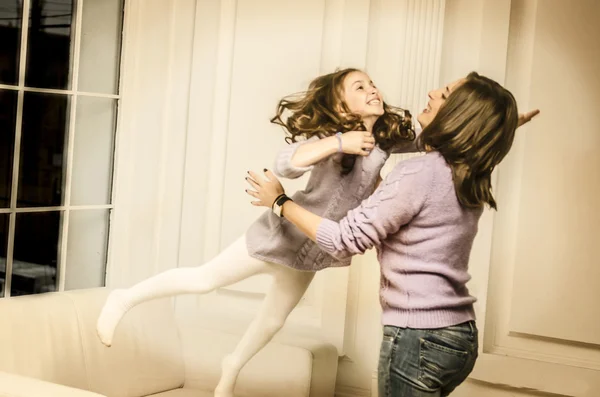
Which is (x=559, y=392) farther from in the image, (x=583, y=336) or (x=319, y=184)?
(x=319, y=184)

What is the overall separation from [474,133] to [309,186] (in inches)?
18.3

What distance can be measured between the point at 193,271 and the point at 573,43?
1.19 m

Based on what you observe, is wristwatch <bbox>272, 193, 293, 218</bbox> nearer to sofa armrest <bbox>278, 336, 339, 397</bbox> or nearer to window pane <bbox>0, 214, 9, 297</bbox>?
sofa armrest <bbox>278, 336, 339, 397</bbox>

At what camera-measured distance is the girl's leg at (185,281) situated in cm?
223

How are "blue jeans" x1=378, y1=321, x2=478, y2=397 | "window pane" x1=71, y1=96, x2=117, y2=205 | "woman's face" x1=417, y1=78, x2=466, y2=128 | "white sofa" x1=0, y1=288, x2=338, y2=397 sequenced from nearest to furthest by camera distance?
1. "blue jeans" x1=378, y1=321, x2=478, y2=397
2. "woman's face" x1=417, y1=78, x2=466, y2=128
3. "white sofa" x1=0, y1=288, x2=338, y2=397
4. "window pane" x1=71, y1=96, x2=117, y2=205

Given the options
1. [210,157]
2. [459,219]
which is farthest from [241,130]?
[459,219]

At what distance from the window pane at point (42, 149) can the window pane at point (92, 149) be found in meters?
0.04

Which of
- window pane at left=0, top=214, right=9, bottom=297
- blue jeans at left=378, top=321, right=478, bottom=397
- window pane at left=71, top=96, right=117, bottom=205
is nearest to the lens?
blue jeans at left=378, top=321, right=478, bottom=397

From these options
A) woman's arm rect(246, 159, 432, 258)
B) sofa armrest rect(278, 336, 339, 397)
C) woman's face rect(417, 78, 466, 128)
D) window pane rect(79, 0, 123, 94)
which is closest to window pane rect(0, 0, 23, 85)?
window pane rect(79, 0, 123, 94)

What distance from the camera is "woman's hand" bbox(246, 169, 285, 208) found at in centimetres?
214

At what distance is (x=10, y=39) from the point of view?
2.46 m

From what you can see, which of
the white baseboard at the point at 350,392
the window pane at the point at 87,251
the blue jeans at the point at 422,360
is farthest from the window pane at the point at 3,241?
the blue jeans at the point at 422,360

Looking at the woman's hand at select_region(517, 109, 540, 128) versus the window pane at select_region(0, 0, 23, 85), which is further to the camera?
the window pane at select_region(0, 0, 23, 85)

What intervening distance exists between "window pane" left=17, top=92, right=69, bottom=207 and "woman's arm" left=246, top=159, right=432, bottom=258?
34.5 inches
